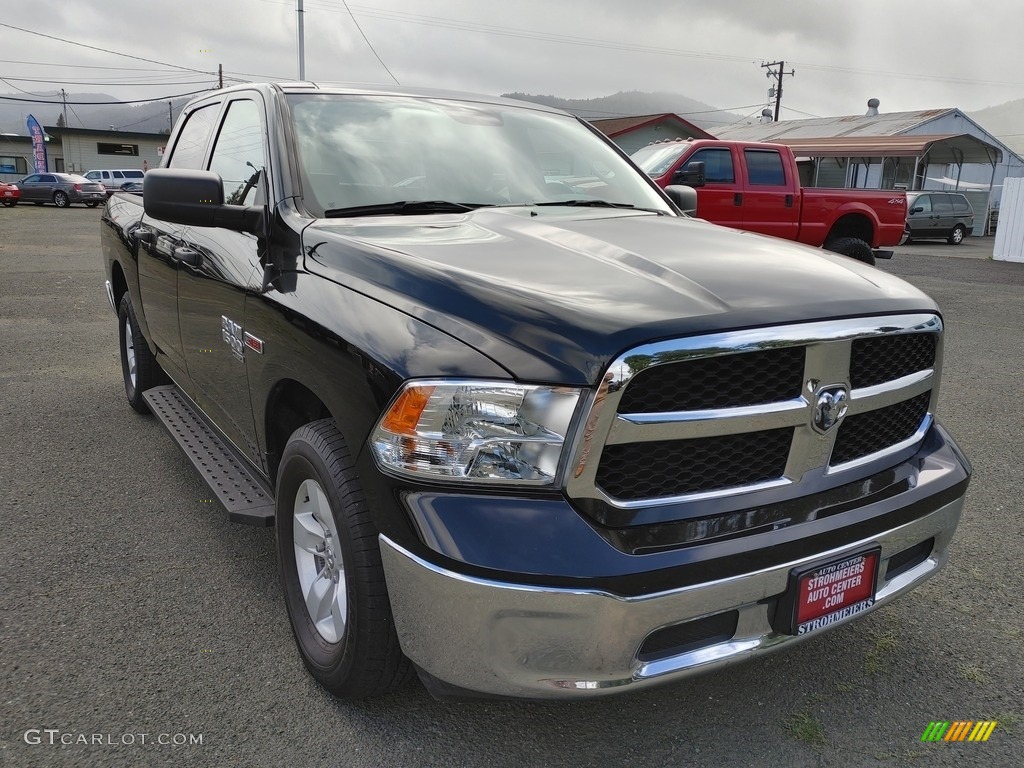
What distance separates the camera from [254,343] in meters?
2.70

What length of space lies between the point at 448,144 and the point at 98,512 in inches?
89.9

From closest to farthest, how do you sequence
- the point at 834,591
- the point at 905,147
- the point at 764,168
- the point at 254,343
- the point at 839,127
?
the point at 834,591 → the point at 254,343 → the point at 764,168 → the point at 905,147 → the point at 839,127

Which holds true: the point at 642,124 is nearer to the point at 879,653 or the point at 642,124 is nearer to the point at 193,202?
the point at 193,202

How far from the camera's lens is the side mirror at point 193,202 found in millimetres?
2664

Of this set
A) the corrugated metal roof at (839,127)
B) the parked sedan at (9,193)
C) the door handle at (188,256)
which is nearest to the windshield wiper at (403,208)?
the door handle at (188,256)

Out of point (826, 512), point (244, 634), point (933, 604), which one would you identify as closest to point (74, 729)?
point (244, 634)

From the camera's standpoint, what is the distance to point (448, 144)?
10.5 feet

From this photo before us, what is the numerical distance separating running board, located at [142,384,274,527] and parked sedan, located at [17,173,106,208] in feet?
110

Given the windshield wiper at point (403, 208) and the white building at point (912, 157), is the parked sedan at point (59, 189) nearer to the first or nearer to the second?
the white building at point (912, 157)

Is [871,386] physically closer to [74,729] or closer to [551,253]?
[551,253]

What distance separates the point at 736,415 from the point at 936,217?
26627mm

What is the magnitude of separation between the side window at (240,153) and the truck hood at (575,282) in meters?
0.62

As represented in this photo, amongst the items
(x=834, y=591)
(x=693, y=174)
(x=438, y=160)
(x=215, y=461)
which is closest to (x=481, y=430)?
(x=834, y=591)

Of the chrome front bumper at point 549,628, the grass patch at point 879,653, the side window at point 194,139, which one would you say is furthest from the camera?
the side window at point 194,139
